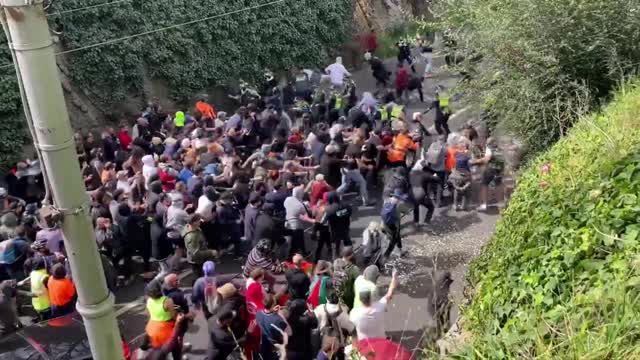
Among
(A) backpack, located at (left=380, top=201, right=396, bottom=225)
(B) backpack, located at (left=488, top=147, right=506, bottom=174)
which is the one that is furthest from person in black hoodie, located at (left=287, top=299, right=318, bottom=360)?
(B) backpack, located at (left=488, top=147, right=506, bottom=174)

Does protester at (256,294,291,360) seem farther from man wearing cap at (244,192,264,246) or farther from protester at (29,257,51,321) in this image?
protester at (29,257,51,321)

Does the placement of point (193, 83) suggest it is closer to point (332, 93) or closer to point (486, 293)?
point (332, 93)

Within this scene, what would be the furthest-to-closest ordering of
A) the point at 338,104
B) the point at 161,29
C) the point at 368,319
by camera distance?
the point at 161,29 → the point at 338,104 → the point at 368,319

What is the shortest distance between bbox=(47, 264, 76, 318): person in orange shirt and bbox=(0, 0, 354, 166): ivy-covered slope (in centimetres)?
720

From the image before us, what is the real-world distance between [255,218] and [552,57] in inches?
207

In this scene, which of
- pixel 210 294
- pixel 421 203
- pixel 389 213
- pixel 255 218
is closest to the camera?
pixel 210 294

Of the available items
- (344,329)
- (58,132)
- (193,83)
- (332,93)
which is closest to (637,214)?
(344,329)

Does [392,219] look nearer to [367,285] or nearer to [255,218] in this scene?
[255,218]

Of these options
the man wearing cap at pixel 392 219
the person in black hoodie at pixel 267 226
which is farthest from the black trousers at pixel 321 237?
the man wearing cap at pixel 392 219

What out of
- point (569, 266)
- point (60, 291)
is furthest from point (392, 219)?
point (569, 266)

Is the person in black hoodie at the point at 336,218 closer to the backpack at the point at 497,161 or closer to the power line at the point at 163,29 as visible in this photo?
the backpack at the point at 497,161

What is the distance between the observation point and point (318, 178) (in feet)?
35.9

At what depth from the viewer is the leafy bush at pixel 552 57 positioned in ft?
34.8

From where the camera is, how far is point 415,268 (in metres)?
10.4
